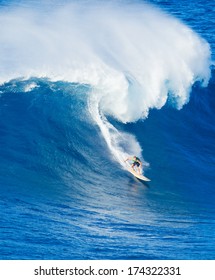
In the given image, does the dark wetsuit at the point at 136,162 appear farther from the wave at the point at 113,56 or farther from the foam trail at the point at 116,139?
the wave at the point at 113,56

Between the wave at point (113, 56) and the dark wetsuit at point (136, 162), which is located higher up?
the wave at point (113, 56)

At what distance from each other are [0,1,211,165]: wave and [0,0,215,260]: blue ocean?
72 millimetres

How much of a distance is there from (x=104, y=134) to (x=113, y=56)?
794 centimetres

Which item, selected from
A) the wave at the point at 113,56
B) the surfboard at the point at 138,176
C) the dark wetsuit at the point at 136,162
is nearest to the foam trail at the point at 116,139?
the wave at the point at 113,56

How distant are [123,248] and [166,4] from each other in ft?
118

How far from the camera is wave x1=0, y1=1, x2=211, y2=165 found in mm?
31422

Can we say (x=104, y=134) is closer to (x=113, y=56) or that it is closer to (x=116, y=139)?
(x=116, y=139)

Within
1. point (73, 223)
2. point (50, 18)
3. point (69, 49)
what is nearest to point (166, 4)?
point (50, 18)

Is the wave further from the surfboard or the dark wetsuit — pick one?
the dark wetsuit

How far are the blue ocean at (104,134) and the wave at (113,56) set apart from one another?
7cm

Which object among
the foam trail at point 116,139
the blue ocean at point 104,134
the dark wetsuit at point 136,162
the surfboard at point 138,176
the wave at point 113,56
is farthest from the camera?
the wave at point 113,56

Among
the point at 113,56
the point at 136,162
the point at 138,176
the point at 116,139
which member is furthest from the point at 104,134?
the point at 113,56

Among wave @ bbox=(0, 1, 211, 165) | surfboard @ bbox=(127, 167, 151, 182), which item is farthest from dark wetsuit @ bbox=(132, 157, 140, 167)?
wave @ bbox=(0, 1, 211, 165)

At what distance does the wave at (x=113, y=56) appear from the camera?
31422mm
